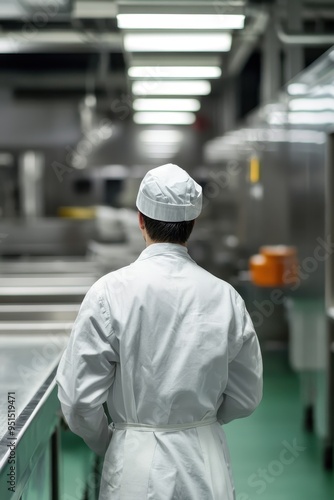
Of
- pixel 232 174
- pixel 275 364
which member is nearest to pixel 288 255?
pixel 275 364

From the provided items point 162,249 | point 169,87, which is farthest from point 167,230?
point 169,87

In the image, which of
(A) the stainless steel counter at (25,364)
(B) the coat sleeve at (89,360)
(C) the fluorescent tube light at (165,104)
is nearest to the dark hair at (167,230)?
(B) the coat sleeve at (89,360)

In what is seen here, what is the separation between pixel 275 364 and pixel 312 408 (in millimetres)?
1445

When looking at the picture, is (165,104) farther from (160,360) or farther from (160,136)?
(160,136)

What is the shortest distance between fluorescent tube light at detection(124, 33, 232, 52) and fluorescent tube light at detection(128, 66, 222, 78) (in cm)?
33

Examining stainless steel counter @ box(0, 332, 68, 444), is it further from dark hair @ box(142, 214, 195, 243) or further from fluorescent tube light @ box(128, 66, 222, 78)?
fluorescent tube light @ box(128, 66, 222, 78)

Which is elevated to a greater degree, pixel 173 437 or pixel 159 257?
pixel 159 257

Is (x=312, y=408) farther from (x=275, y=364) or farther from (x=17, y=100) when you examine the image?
(x=17, y=100)

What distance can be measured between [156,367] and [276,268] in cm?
323

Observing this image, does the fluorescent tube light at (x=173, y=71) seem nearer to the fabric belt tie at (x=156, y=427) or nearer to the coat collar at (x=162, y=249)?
the coat collar at (x=162, y=249)

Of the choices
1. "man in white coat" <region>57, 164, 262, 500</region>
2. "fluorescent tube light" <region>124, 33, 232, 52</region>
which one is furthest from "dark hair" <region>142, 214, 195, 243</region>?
"fluorescent tube light" <region>124, 33, 232, 52</region>

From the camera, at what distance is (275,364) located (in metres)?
5.51

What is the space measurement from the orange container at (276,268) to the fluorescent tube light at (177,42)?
1792 millimetres

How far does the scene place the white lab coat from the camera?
4.88ft
